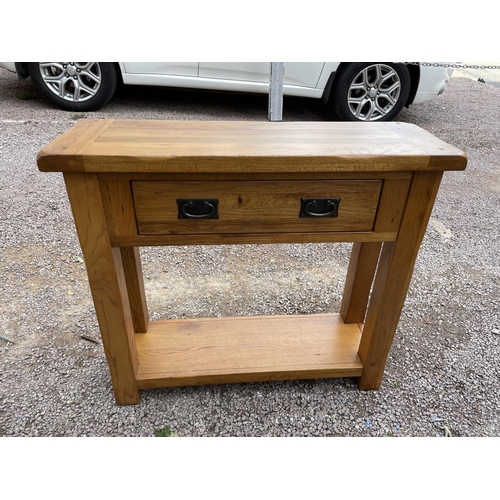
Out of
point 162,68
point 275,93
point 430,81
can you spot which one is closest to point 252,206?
point 275,93

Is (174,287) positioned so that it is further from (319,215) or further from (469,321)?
(469,321)

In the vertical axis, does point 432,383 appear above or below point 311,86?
below

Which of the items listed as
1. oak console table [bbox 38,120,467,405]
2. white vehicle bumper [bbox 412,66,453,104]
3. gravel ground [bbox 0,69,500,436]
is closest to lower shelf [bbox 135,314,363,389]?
oak console table [bbox 38,120,467,405]

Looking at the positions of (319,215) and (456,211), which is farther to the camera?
(456,211)

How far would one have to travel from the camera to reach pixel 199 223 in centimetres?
121

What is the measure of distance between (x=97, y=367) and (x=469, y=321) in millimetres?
1995

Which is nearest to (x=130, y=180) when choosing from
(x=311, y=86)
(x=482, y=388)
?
(x=482, y=388)

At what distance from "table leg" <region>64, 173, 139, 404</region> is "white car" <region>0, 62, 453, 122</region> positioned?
3367 mm

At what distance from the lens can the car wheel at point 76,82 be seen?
3.94 metres

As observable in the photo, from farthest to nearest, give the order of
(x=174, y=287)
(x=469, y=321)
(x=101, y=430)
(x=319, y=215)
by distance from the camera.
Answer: (x=174, y=287), (x=469, y=321), (x=101, y=430), (x=319, y=215)

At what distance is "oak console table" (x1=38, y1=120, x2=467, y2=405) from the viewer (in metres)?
1.09

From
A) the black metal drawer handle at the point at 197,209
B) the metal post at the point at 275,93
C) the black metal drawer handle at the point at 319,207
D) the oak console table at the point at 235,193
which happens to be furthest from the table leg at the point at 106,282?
the metal post at the point at 275,93

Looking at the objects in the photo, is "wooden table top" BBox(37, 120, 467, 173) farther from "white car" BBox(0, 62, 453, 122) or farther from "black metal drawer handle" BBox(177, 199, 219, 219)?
"white car" BBox(0, 62, 453, 122)

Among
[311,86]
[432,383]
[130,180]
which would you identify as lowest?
[432,383]
